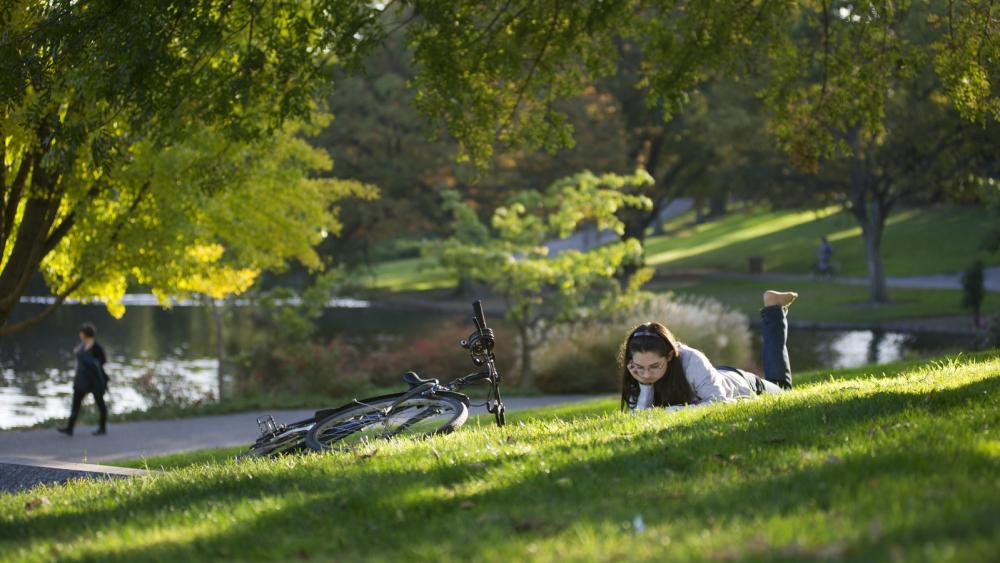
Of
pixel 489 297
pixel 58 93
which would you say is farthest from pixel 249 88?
pixel 489 297

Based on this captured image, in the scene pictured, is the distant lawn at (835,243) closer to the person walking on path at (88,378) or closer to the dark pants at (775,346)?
the person walking on path at (88,378)

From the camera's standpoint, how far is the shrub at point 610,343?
23781 mm

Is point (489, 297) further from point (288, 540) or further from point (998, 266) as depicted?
point (288, 540)

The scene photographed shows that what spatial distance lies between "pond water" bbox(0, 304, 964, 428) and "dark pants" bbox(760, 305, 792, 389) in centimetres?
1475

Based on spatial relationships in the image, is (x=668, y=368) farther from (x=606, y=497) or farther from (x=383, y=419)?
(x=606, y=497)

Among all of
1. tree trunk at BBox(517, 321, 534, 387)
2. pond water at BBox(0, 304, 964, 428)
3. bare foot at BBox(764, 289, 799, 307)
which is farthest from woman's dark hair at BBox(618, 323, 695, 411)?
tree trunk at BBox(517, 321, 534, 387)

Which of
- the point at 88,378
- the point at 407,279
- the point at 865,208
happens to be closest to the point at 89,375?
the point at 88,378

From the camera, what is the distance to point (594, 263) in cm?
2325

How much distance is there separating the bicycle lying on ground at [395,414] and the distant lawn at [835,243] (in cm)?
4082

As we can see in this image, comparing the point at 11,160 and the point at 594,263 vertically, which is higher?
the point at 11,160

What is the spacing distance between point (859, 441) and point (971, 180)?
34302mm

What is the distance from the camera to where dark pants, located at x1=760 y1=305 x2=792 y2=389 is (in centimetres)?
1062

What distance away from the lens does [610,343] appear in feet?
78.2

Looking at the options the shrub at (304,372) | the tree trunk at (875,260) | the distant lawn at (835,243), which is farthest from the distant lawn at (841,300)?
the shrub at (304,372)
